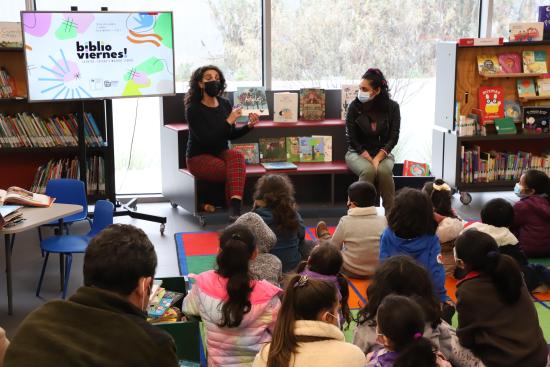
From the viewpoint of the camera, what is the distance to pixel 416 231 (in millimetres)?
4504

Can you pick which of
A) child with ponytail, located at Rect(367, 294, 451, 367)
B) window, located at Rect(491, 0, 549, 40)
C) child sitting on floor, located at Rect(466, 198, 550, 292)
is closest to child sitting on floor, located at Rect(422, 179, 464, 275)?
child sitting on floor, located at Rect(466, 198, 550, 292)

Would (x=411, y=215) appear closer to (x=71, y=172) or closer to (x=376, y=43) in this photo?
(x=71, y=172)

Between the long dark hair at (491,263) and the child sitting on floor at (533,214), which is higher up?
the long dark hair at (491,263)

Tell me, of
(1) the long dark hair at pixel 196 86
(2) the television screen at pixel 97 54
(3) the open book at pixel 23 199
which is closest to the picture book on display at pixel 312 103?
(1) the long dark hair at pixel 196 86

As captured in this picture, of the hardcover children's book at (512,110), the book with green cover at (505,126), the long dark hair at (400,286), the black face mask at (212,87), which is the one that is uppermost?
the black face mask at (212,87)

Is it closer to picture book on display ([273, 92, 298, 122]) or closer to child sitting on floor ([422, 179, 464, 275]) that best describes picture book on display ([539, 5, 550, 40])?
picture book on display ([273, 92, 298, 122])

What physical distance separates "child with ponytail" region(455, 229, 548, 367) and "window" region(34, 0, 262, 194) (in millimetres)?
4798

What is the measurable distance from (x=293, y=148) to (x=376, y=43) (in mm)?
1549

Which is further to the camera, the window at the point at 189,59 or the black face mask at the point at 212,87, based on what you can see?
the window at the point at 189,59

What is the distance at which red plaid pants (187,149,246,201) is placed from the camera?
22.1 feet

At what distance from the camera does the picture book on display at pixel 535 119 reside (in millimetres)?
7656

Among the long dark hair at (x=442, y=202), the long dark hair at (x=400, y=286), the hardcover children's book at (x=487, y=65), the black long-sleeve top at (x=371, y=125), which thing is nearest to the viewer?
the long dark hair at (x=400, y=286)

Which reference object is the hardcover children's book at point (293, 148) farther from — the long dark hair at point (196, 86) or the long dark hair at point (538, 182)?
the long dark hair at point (538, 182)

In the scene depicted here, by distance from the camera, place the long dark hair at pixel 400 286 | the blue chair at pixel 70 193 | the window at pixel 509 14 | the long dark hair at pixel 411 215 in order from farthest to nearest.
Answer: the window at pixel 509 14 < the blue chair at pixel 70 193 < the long dark hair at pixel 411 215 < the long dark hair at pixel 400 286
